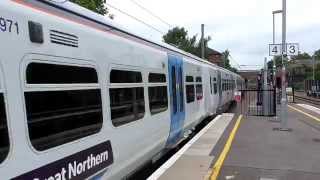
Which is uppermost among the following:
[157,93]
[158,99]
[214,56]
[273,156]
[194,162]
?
[214,56]

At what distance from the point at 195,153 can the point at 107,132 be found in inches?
208

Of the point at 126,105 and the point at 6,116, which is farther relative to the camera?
the point at 126,105

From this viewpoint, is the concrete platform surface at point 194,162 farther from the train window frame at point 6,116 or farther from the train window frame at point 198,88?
the train window frame at point 6,116

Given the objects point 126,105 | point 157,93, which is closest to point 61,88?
point 126,105

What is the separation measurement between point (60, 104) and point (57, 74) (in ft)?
0.94

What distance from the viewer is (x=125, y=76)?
25.3ft

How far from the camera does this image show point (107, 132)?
6605mm

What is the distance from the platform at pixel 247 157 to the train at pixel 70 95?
1.01 m

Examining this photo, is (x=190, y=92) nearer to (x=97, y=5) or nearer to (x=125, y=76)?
(x=125, y=76)

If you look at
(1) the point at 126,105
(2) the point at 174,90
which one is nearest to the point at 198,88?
(2) the point at 174,90

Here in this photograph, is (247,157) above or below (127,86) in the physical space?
below

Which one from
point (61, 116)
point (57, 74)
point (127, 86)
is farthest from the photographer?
point (127, 86)

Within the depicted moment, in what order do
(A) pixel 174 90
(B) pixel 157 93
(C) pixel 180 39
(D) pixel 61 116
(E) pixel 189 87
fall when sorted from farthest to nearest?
(C) pixel 180 39
(E) pixel 189 87
(A) pixel 174 90
(B) pixel 157 93
(D) pixel 61 116

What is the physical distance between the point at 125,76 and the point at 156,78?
2543mm
